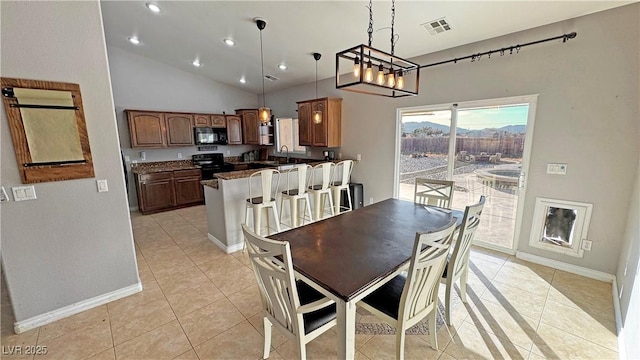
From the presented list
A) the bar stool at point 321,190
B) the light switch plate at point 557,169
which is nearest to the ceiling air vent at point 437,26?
the light switch plate at point 557,169

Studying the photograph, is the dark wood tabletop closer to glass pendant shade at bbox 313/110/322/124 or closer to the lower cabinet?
glass pendant shade at bbox 313/110/322/124

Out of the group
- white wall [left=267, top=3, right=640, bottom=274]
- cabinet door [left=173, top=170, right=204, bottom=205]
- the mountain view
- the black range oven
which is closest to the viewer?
white wall [left=267, top=3, right=640, bottom=274]

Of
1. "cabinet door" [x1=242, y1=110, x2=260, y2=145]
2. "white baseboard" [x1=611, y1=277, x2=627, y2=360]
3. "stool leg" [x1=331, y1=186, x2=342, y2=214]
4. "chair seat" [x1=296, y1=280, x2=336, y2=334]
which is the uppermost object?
"cabinet door" [x1=242, y1=110, x2=260, y2=145]

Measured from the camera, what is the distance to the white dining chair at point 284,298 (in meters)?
1.31

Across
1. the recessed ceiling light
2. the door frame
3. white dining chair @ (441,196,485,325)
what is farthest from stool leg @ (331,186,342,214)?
the recessed ceiling light

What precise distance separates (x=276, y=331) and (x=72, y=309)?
185 centimetres

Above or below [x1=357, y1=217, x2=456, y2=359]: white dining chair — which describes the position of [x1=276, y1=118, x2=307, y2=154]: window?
above

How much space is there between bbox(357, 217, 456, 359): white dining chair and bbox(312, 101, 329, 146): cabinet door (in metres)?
3.55

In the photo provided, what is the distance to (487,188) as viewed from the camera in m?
3.43

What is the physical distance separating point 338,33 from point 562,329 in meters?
3.77

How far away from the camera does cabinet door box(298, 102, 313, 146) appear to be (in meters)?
5.18

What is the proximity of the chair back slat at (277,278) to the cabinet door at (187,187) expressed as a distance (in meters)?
4.68

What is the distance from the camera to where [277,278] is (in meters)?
1.35

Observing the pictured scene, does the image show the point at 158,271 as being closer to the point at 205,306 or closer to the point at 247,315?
the point at 205,306
